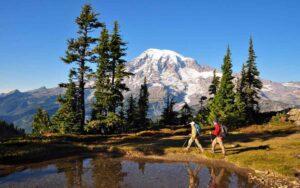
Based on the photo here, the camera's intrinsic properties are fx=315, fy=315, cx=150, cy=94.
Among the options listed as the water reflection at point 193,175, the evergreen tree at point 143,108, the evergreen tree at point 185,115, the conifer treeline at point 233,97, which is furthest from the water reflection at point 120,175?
the evergreen tree at point 185,115

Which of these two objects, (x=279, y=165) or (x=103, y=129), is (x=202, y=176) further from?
(x=103, y=129)

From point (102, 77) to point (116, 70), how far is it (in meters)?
2.28

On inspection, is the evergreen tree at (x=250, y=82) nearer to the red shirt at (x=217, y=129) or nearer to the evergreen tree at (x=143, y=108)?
the evergreen tree at (x=143, y=108)

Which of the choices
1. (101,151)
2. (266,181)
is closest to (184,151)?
(101,151)

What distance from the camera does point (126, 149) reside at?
24.8 meters

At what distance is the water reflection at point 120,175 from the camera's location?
14508 mm

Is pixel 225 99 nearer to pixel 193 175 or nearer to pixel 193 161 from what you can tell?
pixel 193 161

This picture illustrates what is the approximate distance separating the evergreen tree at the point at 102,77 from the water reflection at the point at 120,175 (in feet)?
81.9

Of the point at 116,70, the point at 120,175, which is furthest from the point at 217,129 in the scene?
the point at 116,70

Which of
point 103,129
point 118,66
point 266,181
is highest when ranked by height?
point 118,66

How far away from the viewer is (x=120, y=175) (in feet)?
53.4

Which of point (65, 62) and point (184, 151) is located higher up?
point (65, 62)

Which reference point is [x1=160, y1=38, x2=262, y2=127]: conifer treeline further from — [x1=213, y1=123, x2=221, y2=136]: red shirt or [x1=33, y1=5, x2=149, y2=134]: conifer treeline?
[x1=213, y1=123, x2=221, y2=136]: red shirt

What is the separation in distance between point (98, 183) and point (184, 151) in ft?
35.3
